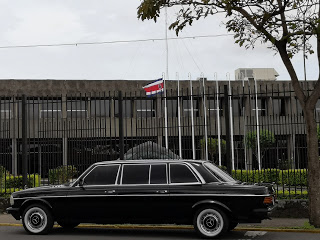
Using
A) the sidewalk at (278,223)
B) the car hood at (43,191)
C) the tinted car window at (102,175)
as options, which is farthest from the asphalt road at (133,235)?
the tinted car window at (102,175)

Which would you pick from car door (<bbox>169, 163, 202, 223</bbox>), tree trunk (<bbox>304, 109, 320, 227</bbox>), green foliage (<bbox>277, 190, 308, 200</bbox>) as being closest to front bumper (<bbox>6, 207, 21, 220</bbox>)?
car door (<bbox>169, 163, 202, 223</bbox>)

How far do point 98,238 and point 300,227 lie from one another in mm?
4438

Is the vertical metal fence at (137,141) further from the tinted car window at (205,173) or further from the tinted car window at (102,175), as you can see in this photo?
the tinted car window at (102,175)

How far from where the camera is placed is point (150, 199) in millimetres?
10641

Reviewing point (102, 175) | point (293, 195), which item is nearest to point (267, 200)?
point (102, 175)

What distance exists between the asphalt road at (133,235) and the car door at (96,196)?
0.45m

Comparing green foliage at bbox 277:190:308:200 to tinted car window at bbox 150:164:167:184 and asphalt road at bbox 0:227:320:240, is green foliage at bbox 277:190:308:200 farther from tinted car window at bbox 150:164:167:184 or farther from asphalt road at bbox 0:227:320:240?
tinted car window at bbox 150:164:167:184

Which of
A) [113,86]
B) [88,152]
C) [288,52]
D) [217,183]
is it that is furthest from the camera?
[113,86]

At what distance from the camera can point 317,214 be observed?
11453 mm

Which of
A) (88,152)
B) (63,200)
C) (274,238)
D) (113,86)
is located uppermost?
(113,86)

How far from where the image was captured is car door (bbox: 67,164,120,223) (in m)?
10.8

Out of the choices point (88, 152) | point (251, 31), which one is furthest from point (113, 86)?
point (251, 31)

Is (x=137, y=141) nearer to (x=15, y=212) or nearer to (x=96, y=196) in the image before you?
(x=96, y=196)

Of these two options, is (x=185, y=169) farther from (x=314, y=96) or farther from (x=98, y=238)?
(x=314, y=96)
